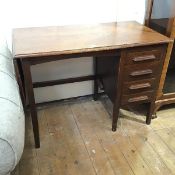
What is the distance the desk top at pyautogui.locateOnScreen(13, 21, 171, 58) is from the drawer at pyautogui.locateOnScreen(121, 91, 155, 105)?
1.29ft

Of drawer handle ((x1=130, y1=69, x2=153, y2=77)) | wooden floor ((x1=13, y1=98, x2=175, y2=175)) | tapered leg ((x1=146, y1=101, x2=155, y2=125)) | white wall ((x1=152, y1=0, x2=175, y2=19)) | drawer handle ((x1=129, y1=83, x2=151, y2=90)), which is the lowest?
wooden floor ((x1=13, y1=98, x2=175, y2=175))

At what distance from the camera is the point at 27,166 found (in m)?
1.46

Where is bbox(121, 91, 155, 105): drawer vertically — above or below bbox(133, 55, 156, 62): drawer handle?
below

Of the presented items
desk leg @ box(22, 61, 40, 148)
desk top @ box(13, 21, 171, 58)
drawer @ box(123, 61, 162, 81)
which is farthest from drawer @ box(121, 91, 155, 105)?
desk leg @ box(22, 61, 40, 148)

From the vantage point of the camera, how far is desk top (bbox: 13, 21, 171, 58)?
4.17 feet

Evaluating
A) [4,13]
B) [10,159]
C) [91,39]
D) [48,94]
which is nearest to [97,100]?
[48,94]

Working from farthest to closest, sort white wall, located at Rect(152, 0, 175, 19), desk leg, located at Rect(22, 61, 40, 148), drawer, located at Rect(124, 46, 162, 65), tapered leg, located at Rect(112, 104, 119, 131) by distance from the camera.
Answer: tapered leg, located at Rect(112, 104, 119, 131) < white wall, located at Rect(152, 0, 175, 19) < drawer, located at Rect(124, 46, 162, 65) < desk leg, located at Rect(22, 61, 40, 148)

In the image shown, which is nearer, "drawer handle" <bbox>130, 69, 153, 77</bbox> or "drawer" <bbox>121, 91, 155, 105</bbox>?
"drawer handle" <bbox>130, 69, 153, 77</bbox>

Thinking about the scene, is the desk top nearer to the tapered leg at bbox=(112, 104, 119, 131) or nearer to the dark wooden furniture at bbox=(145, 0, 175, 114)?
the dark wooden furniture at bbox=(145, 0, 175, 114)

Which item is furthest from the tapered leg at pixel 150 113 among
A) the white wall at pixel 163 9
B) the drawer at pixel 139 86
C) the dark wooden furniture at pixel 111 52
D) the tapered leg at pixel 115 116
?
the white wall at pixel 163 9

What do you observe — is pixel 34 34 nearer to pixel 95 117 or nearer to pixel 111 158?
pixel 95 117

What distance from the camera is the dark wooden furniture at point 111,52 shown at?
128 centimetres

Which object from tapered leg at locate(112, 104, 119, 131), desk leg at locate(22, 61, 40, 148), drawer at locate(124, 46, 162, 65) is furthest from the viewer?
tapered leg at locate(112, 104, 119, 131)

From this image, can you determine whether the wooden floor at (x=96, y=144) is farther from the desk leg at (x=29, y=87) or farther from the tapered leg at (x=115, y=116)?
the desk leg at (x=29, y=87)
